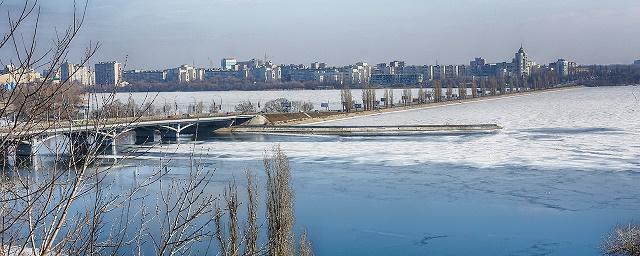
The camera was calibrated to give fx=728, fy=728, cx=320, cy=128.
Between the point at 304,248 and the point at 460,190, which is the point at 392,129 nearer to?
the point at 460,190

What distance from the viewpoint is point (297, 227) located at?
7.13m

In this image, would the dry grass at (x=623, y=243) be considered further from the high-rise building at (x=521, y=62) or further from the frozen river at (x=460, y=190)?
the high-rise building at (x=521, y=62)

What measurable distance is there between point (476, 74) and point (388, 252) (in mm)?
78843

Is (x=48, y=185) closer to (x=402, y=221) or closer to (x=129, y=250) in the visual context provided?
(x=129, y=250)

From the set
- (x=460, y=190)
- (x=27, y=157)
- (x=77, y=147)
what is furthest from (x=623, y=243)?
(x=77, y=147)

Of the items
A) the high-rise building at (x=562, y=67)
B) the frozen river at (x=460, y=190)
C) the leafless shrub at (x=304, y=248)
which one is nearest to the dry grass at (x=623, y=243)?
the frozen river at (x=460, y=190)

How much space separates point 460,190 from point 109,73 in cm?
714

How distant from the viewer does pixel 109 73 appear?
7.85 feet

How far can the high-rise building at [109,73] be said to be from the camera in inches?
69.4

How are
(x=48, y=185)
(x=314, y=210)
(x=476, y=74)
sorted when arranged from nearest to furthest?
(x=48, y=185) < (x=314, y=210) < (x=476, y=74)

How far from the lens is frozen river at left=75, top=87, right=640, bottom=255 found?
666 centimetres

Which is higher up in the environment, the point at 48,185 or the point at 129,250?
the point at 48,185

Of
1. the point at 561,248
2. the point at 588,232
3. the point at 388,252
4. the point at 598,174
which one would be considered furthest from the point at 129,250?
the point at 598,174

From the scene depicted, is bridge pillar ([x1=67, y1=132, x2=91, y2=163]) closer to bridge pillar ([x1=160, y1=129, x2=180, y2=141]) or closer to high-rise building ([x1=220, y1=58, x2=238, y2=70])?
bridge pillar ([x1=160, y1=129, x2=180, y2=141])
